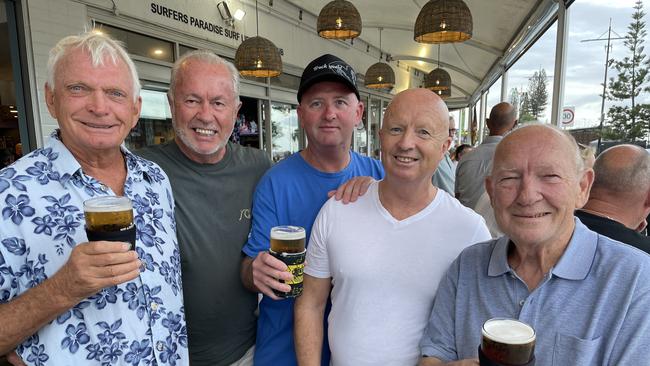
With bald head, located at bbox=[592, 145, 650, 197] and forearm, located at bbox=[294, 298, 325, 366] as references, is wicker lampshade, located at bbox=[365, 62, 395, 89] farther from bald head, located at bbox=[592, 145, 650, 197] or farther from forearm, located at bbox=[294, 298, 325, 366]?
forearm, located at bbox=[294, 298, 325, 366]

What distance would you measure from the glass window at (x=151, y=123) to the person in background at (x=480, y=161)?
4.05 metres

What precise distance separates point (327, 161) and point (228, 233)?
22.6 inches

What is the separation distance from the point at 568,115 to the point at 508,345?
219 inches

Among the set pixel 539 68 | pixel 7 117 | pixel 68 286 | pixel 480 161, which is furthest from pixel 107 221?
pixel 539 68

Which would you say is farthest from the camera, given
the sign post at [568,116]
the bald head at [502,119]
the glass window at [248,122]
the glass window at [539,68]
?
the glass window at [248,122]

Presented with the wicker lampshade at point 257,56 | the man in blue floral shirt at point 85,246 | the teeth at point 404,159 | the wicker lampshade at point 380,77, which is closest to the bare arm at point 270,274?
the man in blue floral shirt at point 85,246

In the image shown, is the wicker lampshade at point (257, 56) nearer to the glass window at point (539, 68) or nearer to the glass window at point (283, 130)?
the glass window at point (539, 68)

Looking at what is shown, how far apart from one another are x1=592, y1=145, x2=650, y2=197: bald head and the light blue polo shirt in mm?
1003

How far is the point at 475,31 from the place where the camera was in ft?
29.0

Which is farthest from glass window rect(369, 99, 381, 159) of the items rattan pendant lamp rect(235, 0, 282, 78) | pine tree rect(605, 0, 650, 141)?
pine tree rect(605, 0, 650, 141)

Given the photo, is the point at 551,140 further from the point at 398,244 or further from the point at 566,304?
the point at 398,244

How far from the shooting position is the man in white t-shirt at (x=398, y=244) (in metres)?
1.39

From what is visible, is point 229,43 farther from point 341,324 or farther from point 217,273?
point 341,324

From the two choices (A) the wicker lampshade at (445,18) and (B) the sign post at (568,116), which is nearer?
(A) the wicker lampshade at (445,18)
